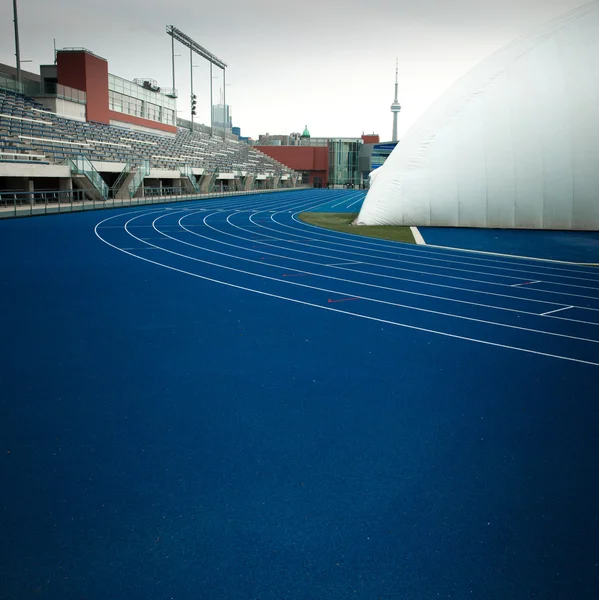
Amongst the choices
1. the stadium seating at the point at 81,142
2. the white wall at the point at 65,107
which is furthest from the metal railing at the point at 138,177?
the white wall at the point at 65,107

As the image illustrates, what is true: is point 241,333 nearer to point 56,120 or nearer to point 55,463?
point 55,463

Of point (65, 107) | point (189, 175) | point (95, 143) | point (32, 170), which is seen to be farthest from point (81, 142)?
point (189, 175)

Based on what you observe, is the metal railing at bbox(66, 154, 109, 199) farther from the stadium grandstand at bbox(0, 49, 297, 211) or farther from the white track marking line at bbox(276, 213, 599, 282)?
the white track marking line at bbox(276, 213, 599, 282)

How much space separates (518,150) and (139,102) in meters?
41.5

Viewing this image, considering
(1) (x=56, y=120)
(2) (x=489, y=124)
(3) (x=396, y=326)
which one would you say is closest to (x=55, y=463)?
(3) (x=396, y=326)

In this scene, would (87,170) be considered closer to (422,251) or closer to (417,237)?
(417,237)

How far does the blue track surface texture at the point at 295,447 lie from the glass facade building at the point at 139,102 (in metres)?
43.6

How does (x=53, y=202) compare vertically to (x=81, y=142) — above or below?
below

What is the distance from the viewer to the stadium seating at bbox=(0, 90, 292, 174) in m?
29.6

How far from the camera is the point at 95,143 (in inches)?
1476

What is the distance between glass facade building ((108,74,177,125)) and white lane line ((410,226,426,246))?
3493cm

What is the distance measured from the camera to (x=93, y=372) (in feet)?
19.8

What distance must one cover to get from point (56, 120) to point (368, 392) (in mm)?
37838

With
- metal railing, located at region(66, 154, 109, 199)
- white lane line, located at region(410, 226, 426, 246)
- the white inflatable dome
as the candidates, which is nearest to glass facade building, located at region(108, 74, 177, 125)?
metal railing, located at region(66, 154, 109, 199)
